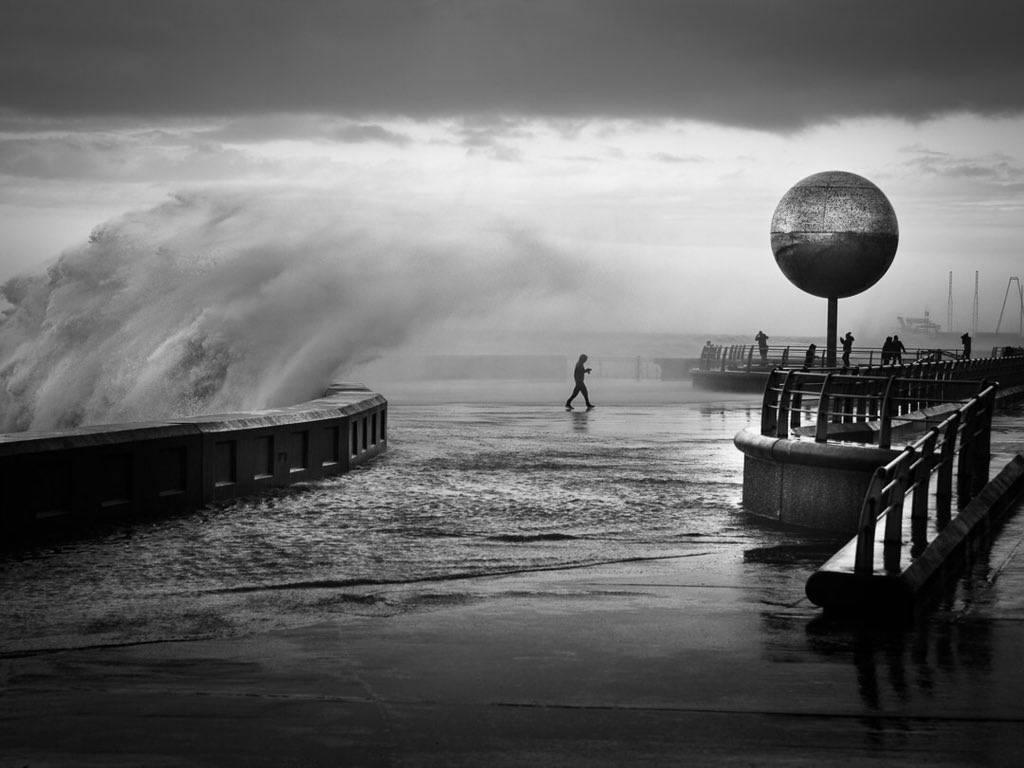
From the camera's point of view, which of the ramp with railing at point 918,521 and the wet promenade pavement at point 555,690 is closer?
the wet promenade pavement at point 555,690

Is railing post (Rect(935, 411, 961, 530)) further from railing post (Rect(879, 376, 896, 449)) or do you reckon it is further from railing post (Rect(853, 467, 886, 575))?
railing post (Rect(853, 467, 886, 575))

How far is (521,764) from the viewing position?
4.98 m

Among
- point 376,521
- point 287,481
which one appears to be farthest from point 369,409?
point 376,521

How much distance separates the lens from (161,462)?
12.9 metres

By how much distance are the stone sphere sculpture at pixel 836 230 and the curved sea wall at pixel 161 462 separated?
30.8 meters

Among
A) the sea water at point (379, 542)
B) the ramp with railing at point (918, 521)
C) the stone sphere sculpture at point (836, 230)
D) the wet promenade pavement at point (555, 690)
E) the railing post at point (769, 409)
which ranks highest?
the stone sphere sculpture at point (836, 230)

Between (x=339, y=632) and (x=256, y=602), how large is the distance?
1192 millimetres

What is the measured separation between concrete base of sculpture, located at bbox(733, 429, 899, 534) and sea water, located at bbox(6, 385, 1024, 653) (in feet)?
1.09

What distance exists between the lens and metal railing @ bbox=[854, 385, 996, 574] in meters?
7.72

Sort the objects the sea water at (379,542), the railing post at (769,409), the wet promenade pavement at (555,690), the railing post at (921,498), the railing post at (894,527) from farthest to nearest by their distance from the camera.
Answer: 1. the railing post at (769,409)
2. the railing post at (921,498)
3. the sea water at (379,542)
4. the railing post at (894,527)
5. the wet promenade pavement at (555,690)

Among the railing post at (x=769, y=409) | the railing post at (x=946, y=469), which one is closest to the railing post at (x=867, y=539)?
the railing post at (x=946, y=469)

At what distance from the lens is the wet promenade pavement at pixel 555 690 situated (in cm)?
515

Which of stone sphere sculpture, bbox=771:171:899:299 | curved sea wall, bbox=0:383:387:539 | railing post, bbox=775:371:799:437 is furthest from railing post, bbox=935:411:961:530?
stone sphere sculpture, bbox=771:171:899:299

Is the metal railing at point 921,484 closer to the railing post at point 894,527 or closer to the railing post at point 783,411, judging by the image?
the railing post at point 894,527
